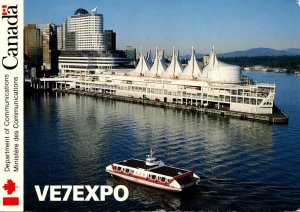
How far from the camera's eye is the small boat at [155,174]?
9250 millimetres

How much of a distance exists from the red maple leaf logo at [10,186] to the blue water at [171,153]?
2762 millimetres

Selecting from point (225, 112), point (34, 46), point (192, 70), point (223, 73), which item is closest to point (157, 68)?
point (192, 70)

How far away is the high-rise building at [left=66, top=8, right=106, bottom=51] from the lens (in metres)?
42.0

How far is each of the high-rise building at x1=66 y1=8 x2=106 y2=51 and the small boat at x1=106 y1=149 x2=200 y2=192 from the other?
32.6 m

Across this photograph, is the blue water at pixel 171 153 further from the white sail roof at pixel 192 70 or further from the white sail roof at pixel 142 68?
the white sail roof at pixel 142 68

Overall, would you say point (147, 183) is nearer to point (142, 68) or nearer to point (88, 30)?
point (142, 68)

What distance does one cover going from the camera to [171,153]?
480 inches

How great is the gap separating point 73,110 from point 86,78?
36.0ft

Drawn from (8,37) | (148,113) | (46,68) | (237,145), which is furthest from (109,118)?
(46,68)

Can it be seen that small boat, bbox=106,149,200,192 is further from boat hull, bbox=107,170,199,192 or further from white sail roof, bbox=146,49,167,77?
white sail roof, bbox=146,49,167,77

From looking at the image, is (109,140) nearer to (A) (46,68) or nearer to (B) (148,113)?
(B) (148,113)

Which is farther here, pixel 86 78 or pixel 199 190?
pixel 86 78

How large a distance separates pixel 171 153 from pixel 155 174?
8.74 ft

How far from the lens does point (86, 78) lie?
105ft
